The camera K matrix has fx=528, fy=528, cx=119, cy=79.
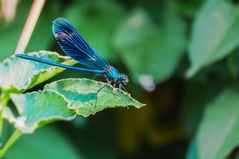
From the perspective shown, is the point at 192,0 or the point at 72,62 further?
the point at 192,0

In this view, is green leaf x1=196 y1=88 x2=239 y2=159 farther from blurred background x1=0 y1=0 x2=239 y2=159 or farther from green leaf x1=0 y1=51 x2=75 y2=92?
green leaf x1=0 y1=51 x2=75 y2=92

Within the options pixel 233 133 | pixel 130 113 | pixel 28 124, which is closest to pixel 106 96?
pixel 28 124

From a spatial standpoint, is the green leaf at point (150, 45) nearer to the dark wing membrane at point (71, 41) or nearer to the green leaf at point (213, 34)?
the green leaf at point (213, 34)

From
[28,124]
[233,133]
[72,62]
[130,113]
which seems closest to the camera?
[28,124]

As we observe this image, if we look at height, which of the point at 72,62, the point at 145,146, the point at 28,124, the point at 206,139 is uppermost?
the point at 145,146

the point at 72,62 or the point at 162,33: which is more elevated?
the point at 162,33

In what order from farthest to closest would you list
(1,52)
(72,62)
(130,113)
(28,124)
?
(130,113), (1,52), (72,62), (28,124)

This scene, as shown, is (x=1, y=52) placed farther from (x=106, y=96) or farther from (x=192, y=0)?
(x=106, y=96)

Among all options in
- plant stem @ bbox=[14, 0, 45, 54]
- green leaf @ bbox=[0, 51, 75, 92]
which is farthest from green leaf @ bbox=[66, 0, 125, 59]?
green leaf @ bbox=[0, 51, 75, 92]
